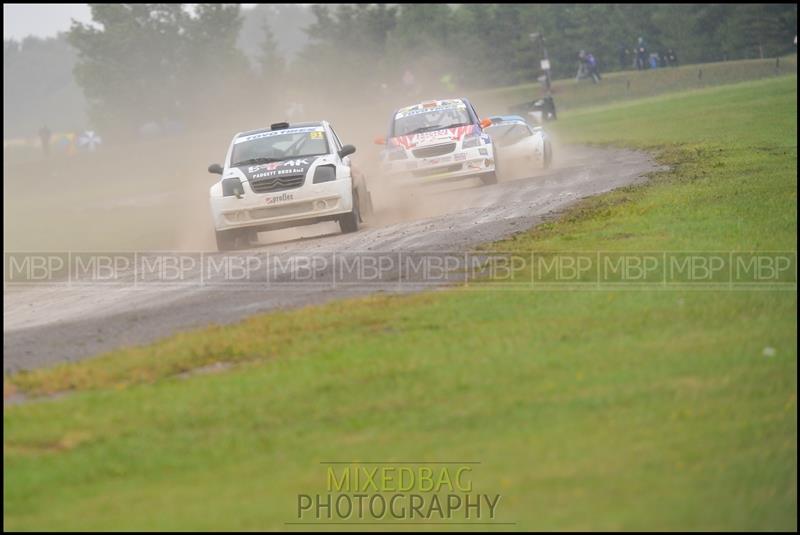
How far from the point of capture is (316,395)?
299 inches

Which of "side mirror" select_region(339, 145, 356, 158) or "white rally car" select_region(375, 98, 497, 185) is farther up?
"side mirror" select_region(339, 145, 356, 158)

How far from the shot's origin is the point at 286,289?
1237cm

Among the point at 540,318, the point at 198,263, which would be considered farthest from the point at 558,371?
the point at 198,263

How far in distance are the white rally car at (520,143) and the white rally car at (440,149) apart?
7.96ft

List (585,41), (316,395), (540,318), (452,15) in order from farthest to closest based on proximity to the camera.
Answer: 1. (452,15)
2. (585,41)
3. (540,318)
4. (316,395)

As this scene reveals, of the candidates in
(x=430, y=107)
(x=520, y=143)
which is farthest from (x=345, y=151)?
(x=520, y=143)

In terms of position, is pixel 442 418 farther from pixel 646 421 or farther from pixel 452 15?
pixel 452 15

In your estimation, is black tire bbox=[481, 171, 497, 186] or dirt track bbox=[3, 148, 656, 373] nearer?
dirt track bbox=[3, 148, 656, 373]

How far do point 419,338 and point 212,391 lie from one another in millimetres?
1725

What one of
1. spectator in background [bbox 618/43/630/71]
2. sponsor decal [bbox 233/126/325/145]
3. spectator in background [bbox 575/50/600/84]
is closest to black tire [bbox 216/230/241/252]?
sponsor decal [bbox 233/126/325/145]

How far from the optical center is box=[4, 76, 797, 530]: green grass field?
5824 mm

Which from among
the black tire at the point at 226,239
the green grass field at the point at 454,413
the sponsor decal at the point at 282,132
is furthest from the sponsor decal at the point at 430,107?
the green grass field at the point at 454,413

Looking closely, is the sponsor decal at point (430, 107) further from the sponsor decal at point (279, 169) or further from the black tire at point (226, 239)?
the black tire at point (226, 239)

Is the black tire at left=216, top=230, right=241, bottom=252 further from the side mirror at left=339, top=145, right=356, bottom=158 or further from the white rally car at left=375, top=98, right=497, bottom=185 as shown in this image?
the white rally car at left=375, top=98, right=497, bottom=185
